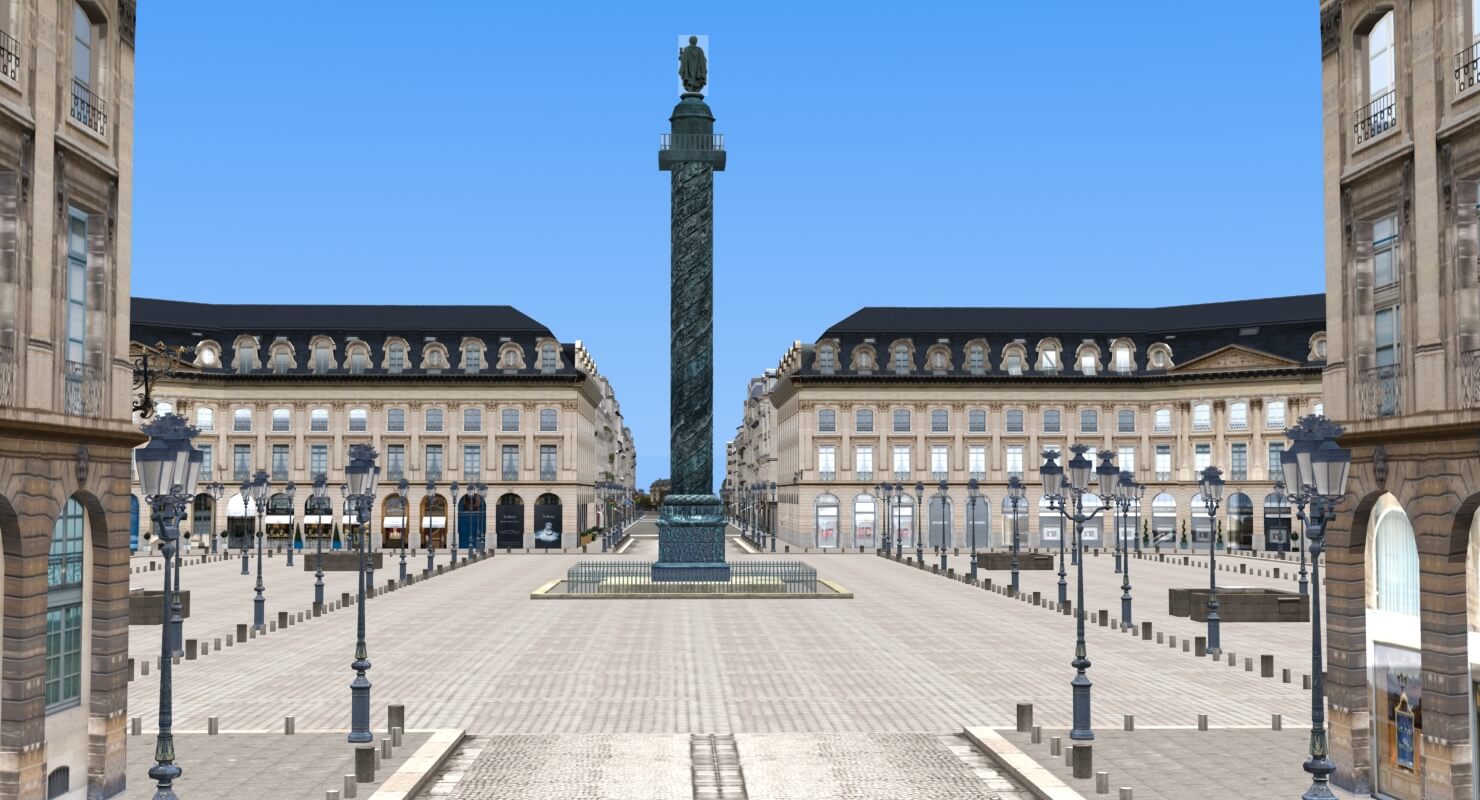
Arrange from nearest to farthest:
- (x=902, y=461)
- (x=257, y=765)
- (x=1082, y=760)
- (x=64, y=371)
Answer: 1. (x=64, y=371)
2. (x=1082, y=760)
3. (x=257, y=765)
4. (x=902, y=461)

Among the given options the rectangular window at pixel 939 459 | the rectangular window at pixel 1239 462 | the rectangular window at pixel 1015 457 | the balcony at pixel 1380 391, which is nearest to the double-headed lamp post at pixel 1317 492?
the balcony at pixel 1380 391

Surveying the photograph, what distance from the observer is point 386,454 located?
11100cm

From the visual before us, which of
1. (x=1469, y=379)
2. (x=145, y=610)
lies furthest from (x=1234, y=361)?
(x=1469, y=379)

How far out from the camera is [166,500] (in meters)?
19.2

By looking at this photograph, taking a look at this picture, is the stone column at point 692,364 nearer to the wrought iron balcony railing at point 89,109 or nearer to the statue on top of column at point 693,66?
the statue on top of column at point 693,66

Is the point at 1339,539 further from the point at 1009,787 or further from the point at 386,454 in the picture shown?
the point at 386,454

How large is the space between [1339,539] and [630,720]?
1258 cm

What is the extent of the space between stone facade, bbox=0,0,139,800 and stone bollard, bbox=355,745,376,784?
323 centimetres

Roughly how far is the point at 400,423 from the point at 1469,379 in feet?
329

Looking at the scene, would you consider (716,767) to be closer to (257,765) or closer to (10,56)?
(257,765)

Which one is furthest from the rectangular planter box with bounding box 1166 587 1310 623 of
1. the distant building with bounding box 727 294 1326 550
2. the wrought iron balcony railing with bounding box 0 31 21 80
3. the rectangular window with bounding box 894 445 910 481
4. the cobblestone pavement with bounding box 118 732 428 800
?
the rectangular window with bounding box 894 445 910 481

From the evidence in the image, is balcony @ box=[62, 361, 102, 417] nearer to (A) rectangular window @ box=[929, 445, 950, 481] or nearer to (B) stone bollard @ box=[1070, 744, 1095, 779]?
(B) stone bollard @ box=[1070, 744, 1095, 779]

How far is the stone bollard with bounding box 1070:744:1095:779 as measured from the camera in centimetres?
2042

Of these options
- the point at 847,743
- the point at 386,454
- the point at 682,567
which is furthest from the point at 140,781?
the point at 386,454
